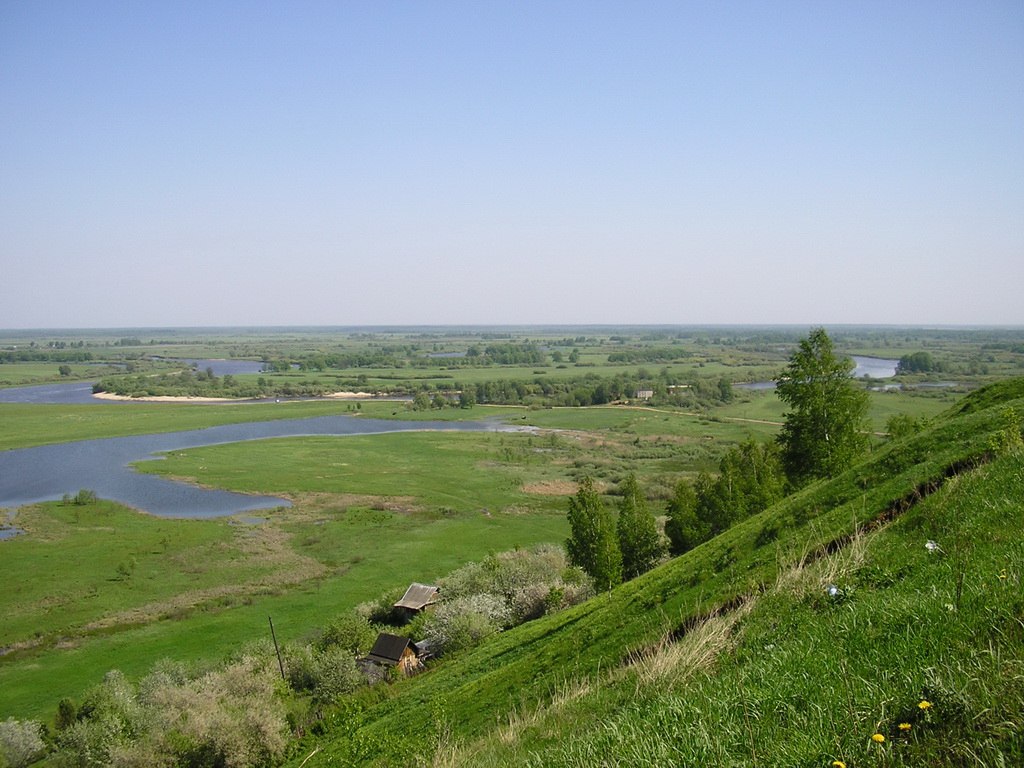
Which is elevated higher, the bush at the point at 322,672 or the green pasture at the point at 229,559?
the bush at the point at 322,672

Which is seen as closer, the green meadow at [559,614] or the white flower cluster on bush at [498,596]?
the green meadow at [559,614]

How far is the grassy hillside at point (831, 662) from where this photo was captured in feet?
12.9

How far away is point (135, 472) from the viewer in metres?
68.8

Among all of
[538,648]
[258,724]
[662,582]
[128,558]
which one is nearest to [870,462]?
[662,582]

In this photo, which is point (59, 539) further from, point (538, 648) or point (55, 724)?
point (538, 648)

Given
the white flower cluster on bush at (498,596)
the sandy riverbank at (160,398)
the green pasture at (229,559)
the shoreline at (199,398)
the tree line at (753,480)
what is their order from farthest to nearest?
the shoreline at (199,398) → the sandy riverbank at (160,398) → the green pasture at (229,559) → the white flower cluster on bush at (498,596) → the tree line at (753,480)

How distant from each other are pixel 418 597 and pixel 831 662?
31.9 metres

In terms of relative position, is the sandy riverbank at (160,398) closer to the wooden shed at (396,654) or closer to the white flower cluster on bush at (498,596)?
the white flower cluster on bush at (498,596)

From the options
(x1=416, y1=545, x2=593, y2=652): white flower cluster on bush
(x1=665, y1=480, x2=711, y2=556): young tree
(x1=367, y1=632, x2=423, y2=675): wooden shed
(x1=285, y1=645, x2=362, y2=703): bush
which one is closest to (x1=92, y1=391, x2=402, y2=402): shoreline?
(x1=416, y1=545, x2=593, y2=652): white flower cluster on bush

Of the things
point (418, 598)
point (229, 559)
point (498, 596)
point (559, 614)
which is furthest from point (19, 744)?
point (229, 559)

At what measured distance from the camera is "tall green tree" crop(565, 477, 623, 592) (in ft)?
94.7

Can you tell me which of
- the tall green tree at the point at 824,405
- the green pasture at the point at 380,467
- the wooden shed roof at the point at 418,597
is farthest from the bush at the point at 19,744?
the green pasture at the point at 380,467

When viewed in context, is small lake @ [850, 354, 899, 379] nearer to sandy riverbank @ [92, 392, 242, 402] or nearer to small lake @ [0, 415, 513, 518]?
small lake @ [0, 415, 513, 518]

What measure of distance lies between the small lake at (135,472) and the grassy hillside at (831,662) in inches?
2016
